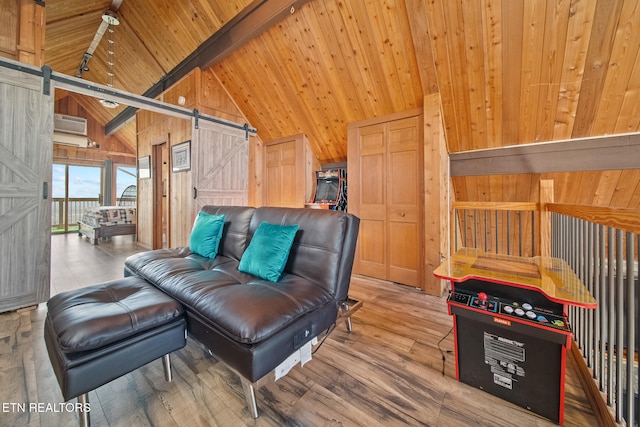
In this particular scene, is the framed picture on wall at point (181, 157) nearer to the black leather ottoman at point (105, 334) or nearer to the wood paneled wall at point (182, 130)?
the wood paneled wall at point (182, 130)

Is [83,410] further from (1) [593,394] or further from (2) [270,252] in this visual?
(1) [593,394]

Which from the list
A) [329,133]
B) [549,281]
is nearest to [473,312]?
[549,281]

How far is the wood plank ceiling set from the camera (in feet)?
6.87

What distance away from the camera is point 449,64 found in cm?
257

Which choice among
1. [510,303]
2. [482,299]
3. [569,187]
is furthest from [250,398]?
[569,187]

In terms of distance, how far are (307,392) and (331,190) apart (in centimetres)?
322

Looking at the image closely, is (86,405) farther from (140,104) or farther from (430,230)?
(140,104)

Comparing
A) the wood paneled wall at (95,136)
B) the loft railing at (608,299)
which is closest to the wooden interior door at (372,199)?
the loft railing at (608,299)

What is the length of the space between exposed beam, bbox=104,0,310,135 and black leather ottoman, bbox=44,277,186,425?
3.19 metres

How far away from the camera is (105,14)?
396cm

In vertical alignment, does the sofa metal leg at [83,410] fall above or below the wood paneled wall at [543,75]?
below

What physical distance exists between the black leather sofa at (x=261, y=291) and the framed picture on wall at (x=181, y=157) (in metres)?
2.27

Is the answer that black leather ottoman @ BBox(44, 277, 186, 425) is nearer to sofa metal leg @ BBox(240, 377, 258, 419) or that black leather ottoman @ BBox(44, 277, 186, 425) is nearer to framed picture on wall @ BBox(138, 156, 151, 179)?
sofa metal leg @ BBox(240, 377, 258, 419)

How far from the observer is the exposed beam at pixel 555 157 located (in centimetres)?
240
